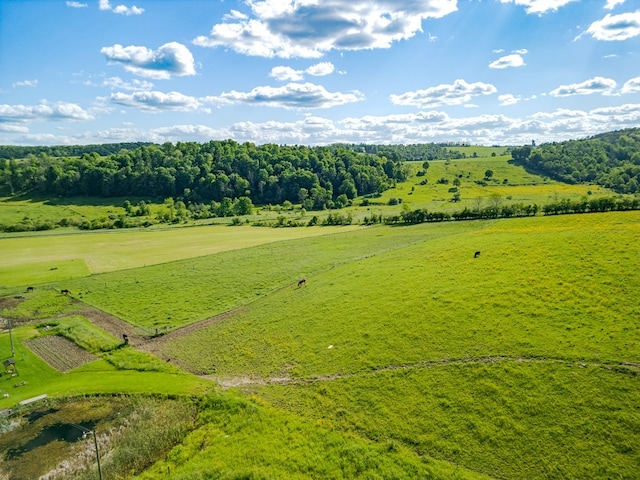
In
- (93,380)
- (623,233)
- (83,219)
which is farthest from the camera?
(83,219)

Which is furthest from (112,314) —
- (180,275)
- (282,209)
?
(282,209)

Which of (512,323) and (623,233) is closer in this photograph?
(512,323)

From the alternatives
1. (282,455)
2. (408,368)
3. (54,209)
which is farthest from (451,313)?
(54,209)

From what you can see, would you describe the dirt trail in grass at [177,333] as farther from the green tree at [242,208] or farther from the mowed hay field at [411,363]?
the green tree at [242,208]

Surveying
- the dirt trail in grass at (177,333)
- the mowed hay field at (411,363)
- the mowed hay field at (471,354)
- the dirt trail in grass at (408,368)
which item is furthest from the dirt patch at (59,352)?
the dirt trail in grass at (408,368)

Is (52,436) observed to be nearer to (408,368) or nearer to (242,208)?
(408,368)

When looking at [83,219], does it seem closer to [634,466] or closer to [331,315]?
[331,315]

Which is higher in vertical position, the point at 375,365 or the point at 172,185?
→ the point at 172,185
